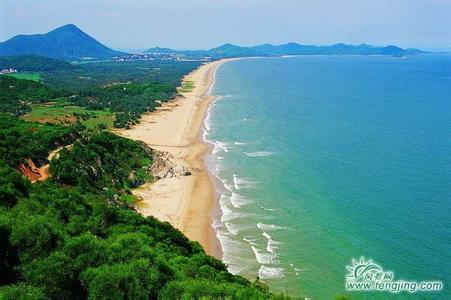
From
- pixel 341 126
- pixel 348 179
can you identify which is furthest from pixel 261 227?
pixel 341 126

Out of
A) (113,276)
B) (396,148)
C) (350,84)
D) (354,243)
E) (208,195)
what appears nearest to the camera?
(113,276)

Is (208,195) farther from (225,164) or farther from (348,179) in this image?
(348,179)

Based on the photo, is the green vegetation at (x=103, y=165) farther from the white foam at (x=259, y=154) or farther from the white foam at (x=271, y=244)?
the white foam at (x=271, y=244)

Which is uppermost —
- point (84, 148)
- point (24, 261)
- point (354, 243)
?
point (24, 261)

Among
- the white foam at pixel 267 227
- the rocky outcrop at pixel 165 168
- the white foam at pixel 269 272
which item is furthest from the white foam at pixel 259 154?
the white foam at pixel 269 272

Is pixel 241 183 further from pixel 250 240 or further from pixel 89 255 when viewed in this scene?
pixel 89 255

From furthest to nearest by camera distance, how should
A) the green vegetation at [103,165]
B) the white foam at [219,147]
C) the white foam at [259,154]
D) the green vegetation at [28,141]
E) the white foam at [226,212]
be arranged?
1. the white foam at [219,147]
2. the white foam at [259,154]
3. the white foam at [226,212]
4. the green vegetation at [103,165]
5. the green vegetation at [28,141]
